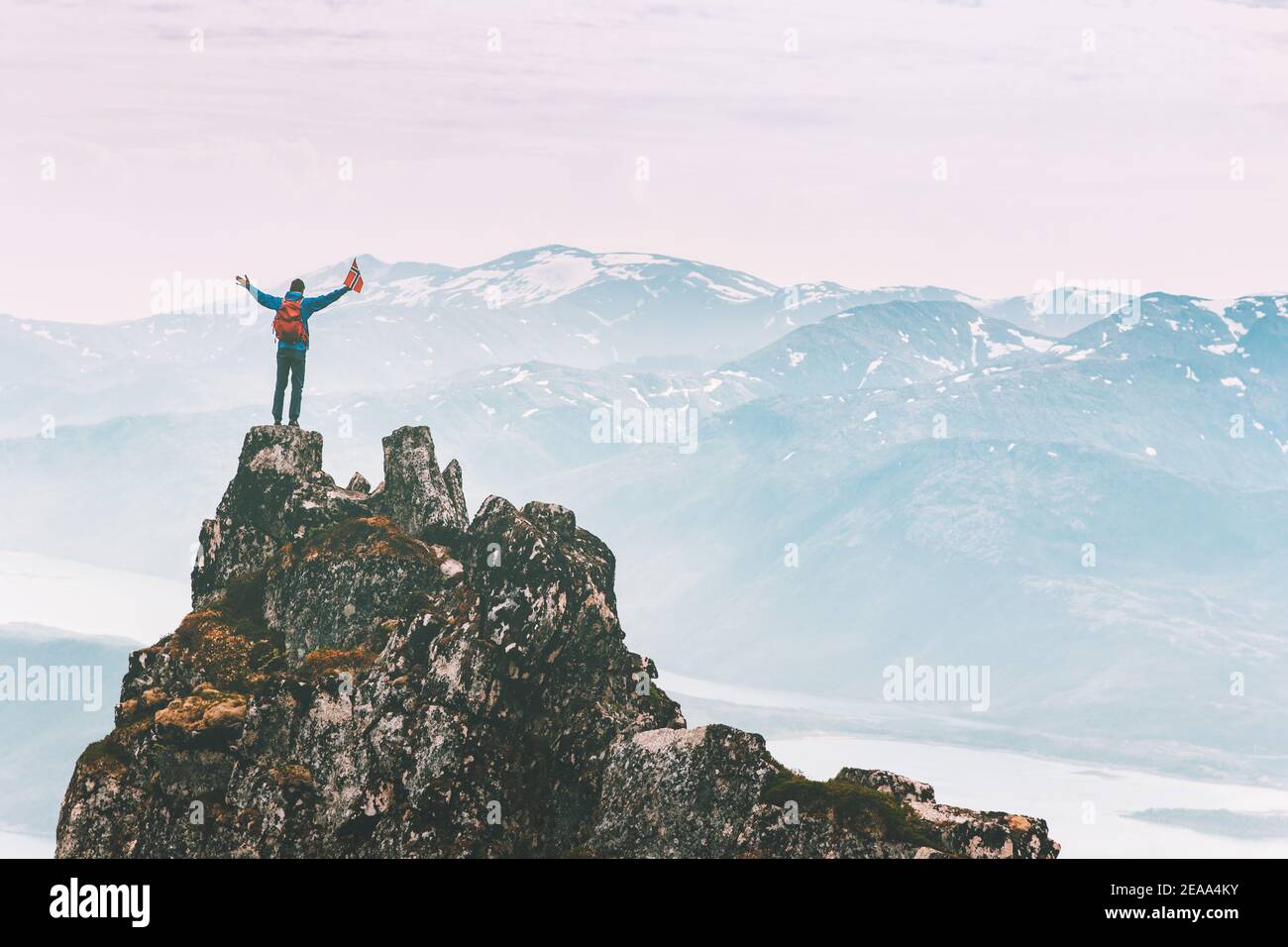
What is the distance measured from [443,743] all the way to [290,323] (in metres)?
21.4

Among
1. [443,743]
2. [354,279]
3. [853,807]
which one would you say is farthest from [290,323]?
[853,807]

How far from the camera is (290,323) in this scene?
205ft

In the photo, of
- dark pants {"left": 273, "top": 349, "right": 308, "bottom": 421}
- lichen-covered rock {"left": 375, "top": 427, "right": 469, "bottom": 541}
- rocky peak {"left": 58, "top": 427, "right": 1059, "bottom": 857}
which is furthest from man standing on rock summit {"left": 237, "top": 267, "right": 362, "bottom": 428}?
rocky peak {"left": 58, "top": 427, "right": 1059, "bottom": 857}

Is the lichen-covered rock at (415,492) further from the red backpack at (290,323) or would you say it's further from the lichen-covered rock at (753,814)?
the lichen-covered rock at (753,814)

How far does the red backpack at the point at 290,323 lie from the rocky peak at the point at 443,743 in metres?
9.28

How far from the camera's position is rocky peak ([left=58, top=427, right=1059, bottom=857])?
161 feet

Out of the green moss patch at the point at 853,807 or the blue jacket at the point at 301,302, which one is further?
the blue jacket at the point at 301,302

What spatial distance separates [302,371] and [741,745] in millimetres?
27022

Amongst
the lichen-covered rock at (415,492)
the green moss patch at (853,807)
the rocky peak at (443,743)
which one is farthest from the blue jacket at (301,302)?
the green moss patch at (853,807)

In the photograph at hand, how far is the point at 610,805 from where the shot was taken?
50.9 m

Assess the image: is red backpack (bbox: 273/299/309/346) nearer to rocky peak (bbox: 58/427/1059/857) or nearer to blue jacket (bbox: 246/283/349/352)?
blue jacket (bbox: 246/283/349/352)

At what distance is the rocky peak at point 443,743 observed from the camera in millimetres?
49156
